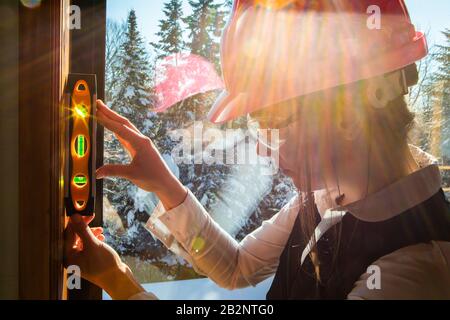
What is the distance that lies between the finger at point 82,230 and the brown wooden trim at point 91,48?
104 millimetres

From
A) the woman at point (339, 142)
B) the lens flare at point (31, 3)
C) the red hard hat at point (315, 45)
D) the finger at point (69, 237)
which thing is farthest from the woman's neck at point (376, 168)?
the lens flare at point (31, 3)

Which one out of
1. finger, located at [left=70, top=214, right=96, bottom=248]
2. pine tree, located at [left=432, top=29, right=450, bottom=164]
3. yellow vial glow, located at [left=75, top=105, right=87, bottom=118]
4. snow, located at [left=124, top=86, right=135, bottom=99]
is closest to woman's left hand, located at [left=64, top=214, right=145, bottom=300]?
finger, located at [left=70, top=214, right=96, bottom=248]

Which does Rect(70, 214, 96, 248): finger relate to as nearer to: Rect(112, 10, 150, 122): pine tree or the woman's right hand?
the woman's right hand

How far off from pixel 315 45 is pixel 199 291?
734mm

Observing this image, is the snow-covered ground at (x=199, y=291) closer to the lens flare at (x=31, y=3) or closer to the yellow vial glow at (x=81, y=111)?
the yellow vial glow at (x=81, y=111)

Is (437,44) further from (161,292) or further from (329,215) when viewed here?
(161,292)

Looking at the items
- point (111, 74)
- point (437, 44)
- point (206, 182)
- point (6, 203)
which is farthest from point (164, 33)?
point (437, 44)

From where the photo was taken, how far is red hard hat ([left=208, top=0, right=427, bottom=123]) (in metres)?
0.87

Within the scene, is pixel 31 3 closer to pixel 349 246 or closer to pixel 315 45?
pixel 315 45

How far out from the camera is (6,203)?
915 mm

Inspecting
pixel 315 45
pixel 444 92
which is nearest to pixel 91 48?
pixel 315 45

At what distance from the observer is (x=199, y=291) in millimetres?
1206

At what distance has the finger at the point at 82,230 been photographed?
0.98 meters

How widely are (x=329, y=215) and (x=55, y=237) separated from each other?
0.66 meters
